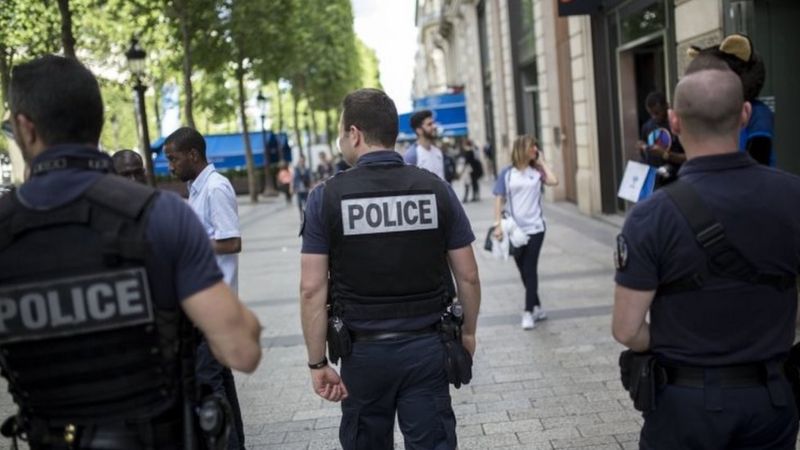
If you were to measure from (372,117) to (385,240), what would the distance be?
1.73 feet

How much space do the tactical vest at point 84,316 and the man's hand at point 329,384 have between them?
1.11 metres

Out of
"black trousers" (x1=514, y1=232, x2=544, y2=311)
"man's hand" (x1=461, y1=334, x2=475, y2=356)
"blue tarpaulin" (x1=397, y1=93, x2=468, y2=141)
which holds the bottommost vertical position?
"black trousers" (x1=514, y1=232, x2=544, y2=311)

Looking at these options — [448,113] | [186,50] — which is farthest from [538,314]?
[448,113]

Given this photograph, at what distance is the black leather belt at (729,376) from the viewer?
95.3 inches

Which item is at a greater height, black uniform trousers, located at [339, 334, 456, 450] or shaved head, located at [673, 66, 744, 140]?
shaved head, located at [673, 66, 744, 140]

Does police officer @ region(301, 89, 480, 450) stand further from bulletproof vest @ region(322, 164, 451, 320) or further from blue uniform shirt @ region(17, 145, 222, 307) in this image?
blue uniform shirt @ region(17, 145, 222, 307)

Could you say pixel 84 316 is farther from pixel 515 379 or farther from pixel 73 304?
pixel 515 379

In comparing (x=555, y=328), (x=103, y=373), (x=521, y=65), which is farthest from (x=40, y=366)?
(x=521, y=65)

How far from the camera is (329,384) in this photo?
337 centimetres

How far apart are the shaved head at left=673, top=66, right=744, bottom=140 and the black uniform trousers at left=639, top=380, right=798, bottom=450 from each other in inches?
30.8

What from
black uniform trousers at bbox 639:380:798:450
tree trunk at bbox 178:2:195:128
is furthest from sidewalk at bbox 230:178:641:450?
tree trunk at bbox 178:2:195:128

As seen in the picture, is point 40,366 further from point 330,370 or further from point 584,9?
point 584,9

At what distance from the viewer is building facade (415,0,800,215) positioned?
8164mm

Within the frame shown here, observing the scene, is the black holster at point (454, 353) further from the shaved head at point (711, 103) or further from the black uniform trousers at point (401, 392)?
the shaved head at point (711, 103)
